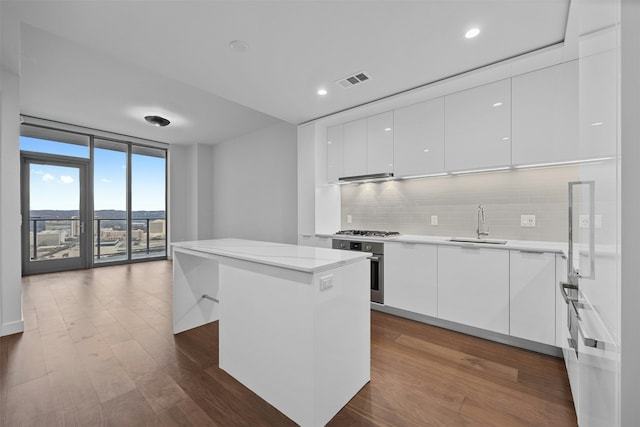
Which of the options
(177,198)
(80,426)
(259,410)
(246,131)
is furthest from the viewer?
(177,198)

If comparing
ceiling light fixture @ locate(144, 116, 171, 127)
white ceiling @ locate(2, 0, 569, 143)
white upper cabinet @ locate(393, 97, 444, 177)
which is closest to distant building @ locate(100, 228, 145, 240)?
ceiling light fixture @ locate(144, 116, 171, 127)

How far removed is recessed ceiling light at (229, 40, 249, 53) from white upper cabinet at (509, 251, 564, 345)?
2.93 metres

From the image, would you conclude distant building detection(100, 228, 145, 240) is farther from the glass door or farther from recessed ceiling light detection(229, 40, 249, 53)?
recessed ceiling light detection(229, 40, 249, 53)

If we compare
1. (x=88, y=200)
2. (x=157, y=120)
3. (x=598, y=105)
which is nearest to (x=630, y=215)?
(x=598, y=105)

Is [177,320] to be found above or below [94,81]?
below

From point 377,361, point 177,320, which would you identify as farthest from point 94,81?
point 377,361

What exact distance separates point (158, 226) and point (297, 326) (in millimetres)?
6641

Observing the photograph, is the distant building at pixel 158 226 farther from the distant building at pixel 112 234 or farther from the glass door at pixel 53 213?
the glass door at pixel 53 213

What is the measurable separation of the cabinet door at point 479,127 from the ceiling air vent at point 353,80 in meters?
0.98

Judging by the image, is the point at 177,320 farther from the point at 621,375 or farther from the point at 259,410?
the point at 621,375

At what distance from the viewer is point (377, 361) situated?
2213 mm

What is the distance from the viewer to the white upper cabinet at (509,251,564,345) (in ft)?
7.30

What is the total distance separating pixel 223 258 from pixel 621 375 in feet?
6.56

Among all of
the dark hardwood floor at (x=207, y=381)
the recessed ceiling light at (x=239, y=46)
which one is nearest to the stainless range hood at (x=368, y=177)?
the dark hardwood floor at (x=207, y=381)
